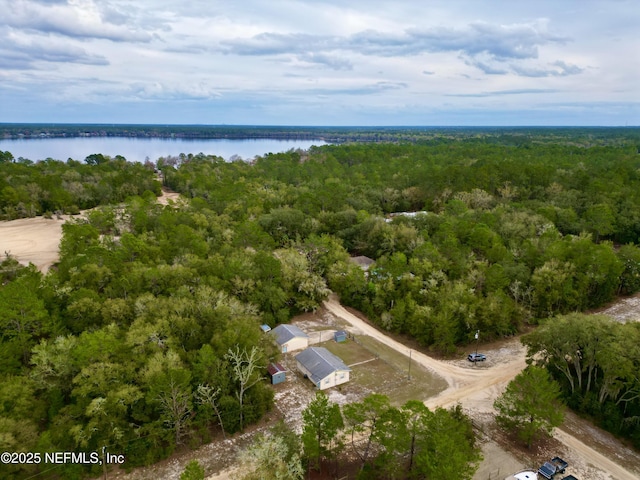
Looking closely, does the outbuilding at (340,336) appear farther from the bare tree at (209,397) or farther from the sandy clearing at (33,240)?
the sandy clearing at (33,240)

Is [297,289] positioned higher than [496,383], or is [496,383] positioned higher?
[297,289]

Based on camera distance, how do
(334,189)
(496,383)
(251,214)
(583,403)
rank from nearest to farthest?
(583,403) < (496,383) < (251,214) < (334,189)

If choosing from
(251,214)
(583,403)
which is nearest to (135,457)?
(583,403)

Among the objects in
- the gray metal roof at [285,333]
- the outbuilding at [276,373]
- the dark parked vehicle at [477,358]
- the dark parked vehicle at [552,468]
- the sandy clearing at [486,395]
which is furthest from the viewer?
the gray metal roof at [285,333]

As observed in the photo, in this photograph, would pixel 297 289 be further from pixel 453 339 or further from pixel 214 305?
pixel 453 339

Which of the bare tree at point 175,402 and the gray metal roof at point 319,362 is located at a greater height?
the bare tree at point 175,402

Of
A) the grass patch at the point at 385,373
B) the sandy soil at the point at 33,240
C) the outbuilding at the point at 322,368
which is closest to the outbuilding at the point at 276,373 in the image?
the outbuilding at the point at 322,368

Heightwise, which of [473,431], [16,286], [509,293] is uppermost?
[16,286]
